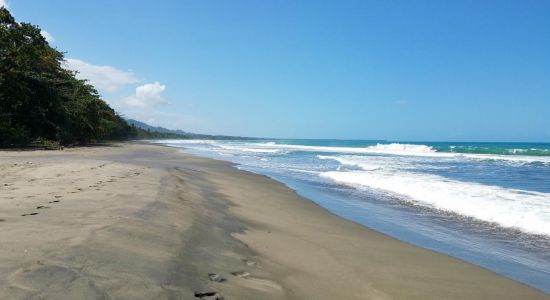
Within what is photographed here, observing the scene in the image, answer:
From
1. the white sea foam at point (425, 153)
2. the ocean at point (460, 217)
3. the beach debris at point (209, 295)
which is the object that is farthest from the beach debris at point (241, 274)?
the white sea foam at point (425, 153)

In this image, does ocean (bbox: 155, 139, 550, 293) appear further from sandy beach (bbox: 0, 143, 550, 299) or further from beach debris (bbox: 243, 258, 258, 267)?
beach debris (bbox: 243, 258, 258, 267)

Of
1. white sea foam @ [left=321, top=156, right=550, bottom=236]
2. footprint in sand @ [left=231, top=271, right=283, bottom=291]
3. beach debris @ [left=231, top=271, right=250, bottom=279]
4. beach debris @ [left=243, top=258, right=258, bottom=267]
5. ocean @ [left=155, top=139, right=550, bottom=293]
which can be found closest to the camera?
footprint in sand @ [left=231, top=271, right=283, bottom=291]

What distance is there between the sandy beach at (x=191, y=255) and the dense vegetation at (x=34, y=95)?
54.6 feet

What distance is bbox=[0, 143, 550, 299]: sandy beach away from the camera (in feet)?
9.65

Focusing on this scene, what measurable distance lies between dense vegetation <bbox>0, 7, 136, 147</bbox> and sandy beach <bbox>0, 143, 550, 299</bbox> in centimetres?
1664

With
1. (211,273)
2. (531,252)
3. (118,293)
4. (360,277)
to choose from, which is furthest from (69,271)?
(531,252)

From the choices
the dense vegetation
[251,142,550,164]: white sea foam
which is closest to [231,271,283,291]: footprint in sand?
the dense vegetation

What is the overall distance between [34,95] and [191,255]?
25.1m

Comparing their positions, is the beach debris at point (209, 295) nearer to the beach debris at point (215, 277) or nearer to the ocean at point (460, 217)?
A: the beach debris at point (215, 277)

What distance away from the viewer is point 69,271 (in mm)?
2898

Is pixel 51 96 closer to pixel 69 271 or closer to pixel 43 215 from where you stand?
pixel 43 215

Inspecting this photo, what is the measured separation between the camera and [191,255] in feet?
13.1

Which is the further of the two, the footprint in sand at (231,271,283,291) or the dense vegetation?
the dense vegetation

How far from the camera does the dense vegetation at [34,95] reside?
2131 cm
